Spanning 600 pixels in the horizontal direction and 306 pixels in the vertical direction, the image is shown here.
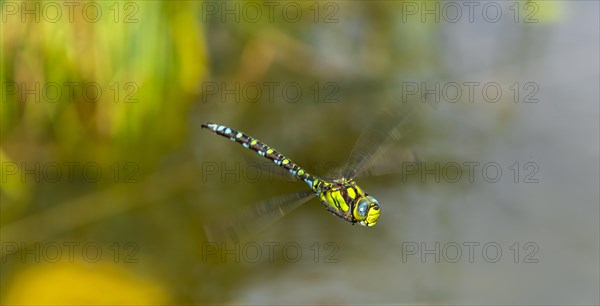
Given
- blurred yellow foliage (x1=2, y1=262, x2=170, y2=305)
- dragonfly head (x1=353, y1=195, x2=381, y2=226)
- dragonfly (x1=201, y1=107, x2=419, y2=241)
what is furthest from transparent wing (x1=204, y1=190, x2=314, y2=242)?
blurred yellow foliage (x1=2, y1=262, x2=170, y2=305)

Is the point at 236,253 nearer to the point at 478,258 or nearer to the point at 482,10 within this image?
the point at 478,258

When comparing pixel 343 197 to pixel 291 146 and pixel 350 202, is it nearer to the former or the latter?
pixel 350 202

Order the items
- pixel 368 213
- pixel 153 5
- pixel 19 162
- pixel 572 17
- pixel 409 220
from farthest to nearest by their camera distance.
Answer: pixel 572 17, pixel 19 162, pixel 153 5, pixel 409 220, pixel 368 213

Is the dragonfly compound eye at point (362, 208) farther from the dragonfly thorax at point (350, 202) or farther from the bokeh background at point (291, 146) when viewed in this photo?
the bokeh background at point (291, 146)

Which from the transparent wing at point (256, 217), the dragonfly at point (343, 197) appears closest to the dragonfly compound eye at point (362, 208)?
the dragonfly at point (343, 197)

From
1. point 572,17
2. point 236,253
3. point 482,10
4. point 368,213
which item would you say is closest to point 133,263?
point 236,253
